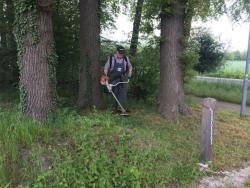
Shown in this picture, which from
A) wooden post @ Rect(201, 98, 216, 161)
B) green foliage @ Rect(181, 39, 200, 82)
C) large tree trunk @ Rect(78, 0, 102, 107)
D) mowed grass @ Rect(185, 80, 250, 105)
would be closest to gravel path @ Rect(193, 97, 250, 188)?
wooden post @ Rect(201, 98, 216, 161)

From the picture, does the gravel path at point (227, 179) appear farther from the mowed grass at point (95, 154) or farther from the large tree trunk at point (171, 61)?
the large tree trunk at point (171, 61)

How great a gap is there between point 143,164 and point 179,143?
149cm

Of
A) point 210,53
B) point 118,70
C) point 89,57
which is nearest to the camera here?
point 118,70

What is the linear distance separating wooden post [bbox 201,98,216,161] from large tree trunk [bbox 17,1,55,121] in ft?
9.22

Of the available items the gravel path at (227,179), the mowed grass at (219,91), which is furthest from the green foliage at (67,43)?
the gravel path at (227,179)

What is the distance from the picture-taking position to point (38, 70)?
20.2ft


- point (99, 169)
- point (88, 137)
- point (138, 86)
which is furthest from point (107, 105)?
point (99, 169)

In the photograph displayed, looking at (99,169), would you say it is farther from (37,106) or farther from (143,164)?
(37,106)

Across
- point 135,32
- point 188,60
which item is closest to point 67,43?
point 135,32

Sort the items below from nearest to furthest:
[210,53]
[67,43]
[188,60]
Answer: [188,60]
[67,43]
[210,53]

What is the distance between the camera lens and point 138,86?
1068cm

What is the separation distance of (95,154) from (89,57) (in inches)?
146

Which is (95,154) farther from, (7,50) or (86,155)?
(7,50)

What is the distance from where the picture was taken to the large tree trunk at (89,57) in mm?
8305
